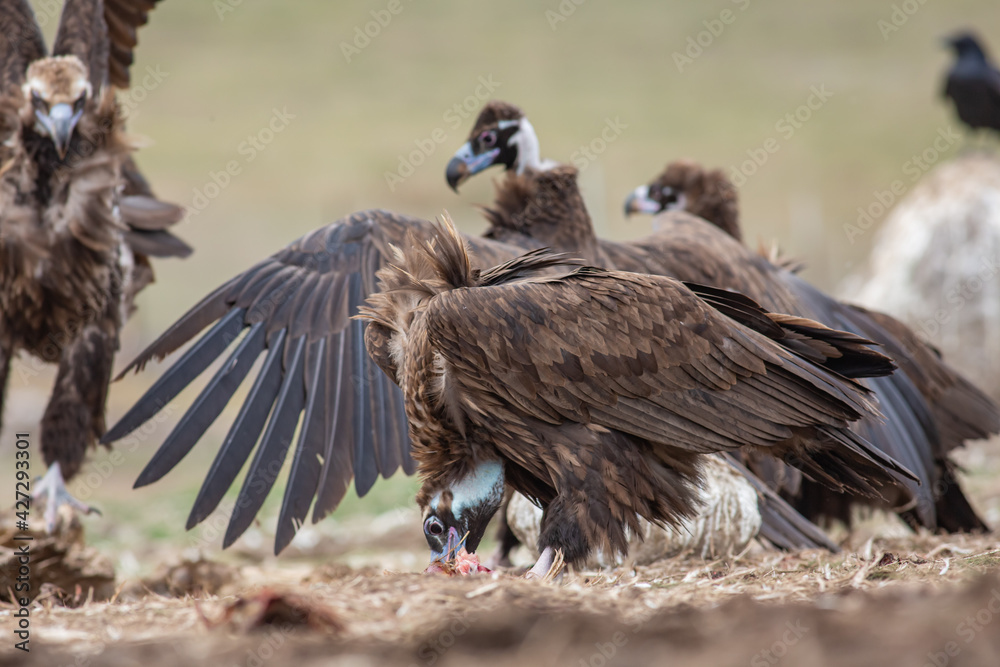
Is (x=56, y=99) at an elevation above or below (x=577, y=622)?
above

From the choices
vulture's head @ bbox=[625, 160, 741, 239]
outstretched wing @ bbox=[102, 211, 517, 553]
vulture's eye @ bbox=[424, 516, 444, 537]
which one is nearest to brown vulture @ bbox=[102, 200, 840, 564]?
outstretched wing @ bbox=[102, 211, 517, 553]

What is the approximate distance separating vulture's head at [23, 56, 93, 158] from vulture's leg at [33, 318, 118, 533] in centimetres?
116

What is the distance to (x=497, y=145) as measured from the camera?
5.98 metres

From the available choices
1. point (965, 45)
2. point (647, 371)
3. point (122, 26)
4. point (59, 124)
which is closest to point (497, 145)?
point (59, 124)

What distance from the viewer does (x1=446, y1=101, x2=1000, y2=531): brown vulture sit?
217 inches

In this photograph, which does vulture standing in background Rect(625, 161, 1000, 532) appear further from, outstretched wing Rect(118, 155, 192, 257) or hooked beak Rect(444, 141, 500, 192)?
outstretched wing Rect(118, 155, 192, 257)

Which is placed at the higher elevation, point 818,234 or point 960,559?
point 818,234

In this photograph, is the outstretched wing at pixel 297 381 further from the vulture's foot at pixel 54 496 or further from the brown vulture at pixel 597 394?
the vulture's foot at pixel 54 496

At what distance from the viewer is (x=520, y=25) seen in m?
41.8

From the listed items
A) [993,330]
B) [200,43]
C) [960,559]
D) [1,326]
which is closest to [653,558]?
[960,559]

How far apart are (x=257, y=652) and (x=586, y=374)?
1.82 meters

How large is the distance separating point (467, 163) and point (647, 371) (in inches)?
103

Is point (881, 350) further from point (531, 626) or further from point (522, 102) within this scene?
point (522, 102)

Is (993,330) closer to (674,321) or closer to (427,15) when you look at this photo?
(674,321)
